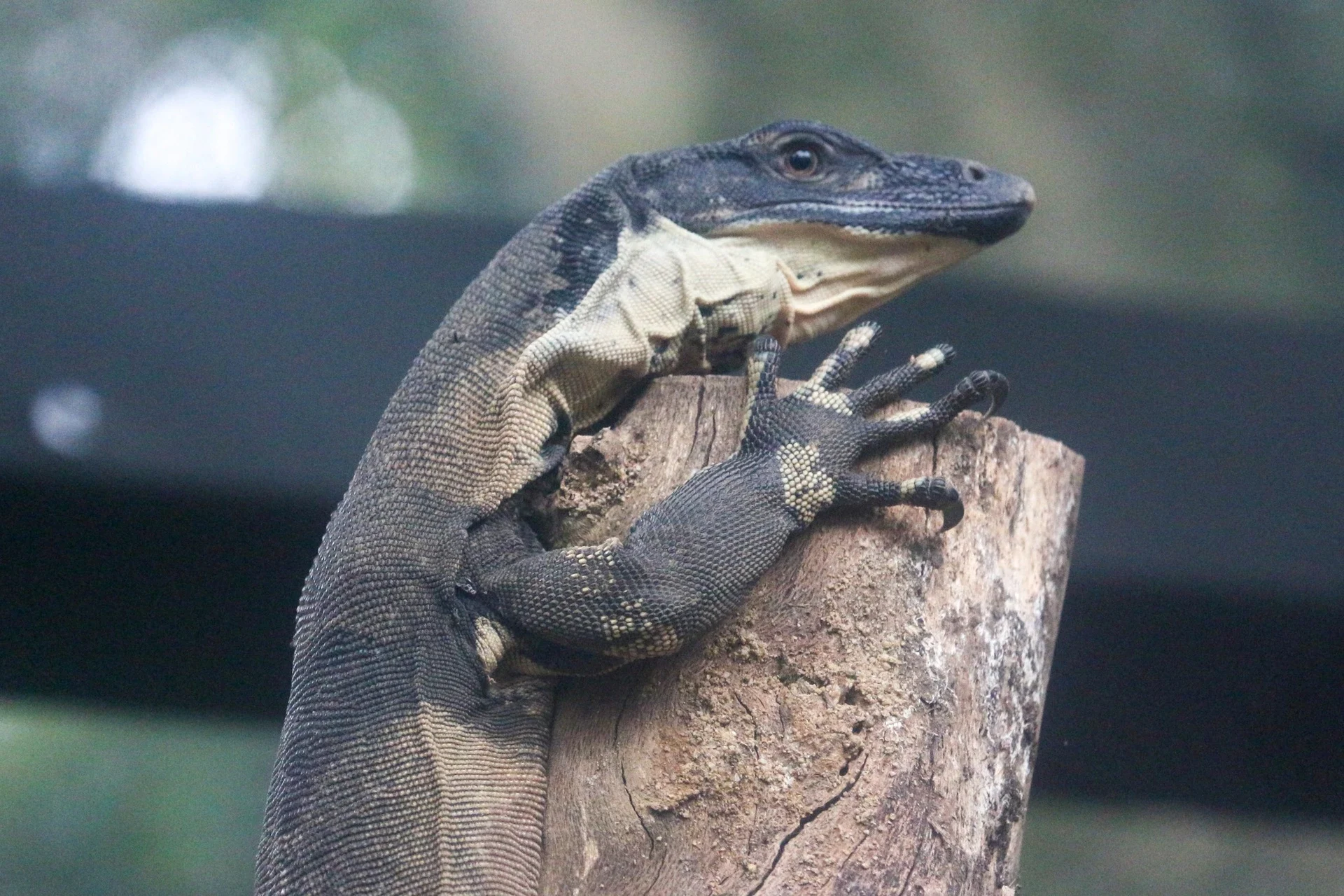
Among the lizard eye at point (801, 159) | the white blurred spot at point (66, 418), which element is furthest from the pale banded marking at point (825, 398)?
the white blurred spot at point (66, 418)

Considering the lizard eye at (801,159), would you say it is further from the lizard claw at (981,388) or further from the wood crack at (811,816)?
the wood crack at (811,816)

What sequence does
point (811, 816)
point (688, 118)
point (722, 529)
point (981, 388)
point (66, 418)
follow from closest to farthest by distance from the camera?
point (811, 816)
point (722, 529)
point (981, 388)
point (66, 418)
point (688, 118)

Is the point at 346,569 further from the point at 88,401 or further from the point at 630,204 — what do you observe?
the point at 88,401

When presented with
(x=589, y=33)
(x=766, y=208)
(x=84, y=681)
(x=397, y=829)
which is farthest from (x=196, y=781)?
(x=766, y=208)

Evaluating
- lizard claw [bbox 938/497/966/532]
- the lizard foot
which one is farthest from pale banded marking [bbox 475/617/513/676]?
lizard claw [bbox 938/497/966/532]

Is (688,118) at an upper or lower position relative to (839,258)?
upper

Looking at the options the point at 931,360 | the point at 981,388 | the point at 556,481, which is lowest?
the point at 556,481

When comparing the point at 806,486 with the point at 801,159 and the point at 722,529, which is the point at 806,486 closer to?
the point at 722,529

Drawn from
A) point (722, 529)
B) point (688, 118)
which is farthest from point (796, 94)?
point (722, 529)
